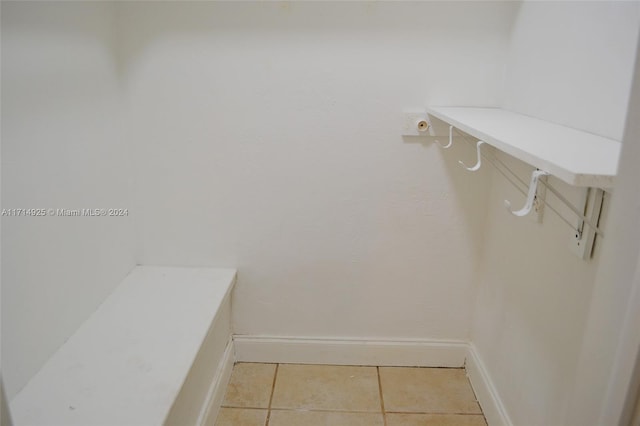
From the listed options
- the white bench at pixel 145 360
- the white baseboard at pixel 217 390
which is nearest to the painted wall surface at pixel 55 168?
the white bench at pixel 145 360

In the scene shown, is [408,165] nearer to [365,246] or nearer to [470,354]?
[365,246]

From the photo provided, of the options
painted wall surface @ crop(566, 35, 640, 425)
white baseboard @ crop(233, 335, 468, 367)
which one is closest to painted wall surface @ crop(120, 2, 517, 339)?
white baseboard @ crop(233, 335, 468, 367)

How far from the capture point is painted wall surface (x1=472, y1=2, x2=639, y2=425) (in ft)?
3.41

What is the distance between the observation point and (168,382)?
1226 millimetres

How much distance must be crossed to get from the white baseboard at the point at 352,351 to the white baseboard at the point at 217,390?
87 millimetres

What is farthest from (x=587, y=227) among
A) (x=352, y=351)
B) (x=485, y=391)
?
(x=352, y=351)

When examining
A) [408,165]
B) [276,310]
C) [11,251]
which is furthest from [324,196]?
[11,251]

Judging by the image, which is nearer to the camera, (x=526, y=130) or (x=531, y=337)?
(x=526, y=130)

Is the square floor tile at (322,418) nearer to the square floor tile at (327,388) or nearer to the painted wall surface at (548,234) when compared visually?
the square floor tile at (327,388)

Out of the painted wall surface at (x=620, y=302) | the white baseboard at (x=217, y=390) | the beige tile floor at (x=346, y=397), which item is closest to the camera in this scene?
the painted wall surface at (x=620, y=302)

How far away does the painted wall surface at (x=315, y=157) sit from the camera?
1.60 meters

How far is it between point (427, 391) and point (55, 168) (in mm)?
1642

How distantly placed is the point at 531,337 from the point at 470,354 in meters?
0.60

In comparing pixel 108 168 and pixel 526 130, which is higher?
pixel 526 130
